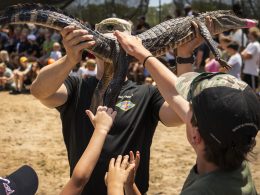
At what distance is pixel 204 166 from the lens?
160 cm

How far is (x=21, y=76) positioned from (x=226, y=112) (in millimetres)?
10756

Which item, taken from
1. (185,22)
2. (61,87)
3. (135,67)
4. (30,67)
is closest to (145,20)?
(135,67)

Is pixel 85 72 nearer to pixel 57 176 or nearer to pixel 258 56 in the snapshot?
pixel 258 56

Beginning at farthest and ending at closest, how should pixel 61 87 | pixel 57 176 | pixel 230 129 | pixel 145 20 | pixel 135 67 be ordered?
pixel 145 20 → pixel 135 67 → pixel 57 176 → pixel 61 87 → pixel 230 129

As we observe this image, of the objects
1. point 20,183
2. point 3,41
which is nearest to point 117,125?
point 20,183

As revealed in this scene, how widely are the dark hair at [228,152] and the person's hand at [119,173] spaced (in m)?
0.41

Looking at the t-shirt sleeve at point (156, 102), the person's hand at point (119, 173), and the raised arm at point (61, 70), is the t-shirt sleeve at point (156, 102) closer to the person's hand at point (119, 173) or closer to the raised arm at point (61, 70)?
the raised arm at point (61, 70)

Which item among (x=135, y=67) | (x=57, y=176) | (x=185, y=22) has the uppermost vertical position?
(x=185, y=22)

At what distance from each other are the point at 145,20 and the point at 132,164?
12.8 m

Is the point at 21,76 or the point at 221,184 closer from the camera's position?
the point at 221,184

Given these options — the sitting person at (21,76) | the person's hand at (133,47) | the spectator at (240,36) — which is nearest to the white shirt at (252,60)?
the spectator at (240,36)

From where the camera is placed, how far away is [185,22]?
3.21 metres

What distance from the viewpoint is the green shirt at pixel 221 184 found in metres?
1.50

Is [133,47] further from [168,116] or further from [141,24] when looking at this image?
[141,24]
